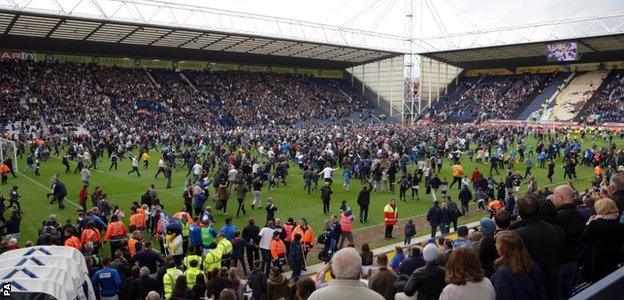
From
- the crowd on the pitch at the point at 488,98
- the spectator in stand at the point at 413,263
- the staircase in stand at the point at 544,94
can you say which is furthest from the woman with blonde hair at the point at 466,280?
the staircase in stand at the point at 544,94

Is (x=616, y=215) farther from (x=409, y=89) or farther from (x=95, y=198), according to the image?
(x=409, y=89)

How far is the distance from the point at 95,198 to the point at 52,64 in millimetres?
36735

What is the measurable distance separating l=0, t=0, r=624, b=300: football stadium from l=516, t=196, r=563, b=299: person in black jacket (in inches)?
0.6

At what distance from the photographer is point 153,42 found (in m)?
47.4

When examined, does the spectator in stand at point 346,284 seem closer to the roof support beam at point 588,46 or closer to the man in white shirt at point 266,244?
the man in white shirt at point 266,244

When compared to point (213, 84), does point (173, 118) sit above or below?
below

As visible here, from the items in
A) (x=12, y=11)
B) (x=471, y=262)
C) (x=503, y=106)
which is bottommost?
(x=471, y=262)

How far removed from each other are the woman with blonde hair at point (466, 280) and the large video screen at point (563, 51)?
51891 mm

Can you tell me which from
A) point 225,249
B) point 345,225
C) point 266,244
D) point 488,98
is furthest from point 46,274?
point 488,98

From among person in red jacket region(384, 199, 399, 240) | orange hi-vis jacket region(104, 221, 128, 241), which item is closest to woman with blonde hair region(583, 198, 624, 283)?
person in red jacket region(384, 199, 399, 240)

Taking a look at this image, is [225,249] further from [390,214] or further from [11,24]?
[11,24]

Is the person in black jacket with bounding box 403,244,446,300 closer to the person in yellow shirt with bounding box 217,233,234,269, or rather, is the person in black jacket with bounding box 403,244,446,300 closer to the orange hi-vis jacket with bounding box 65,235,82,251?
the person in yellow shirt with bounding box 217,233,234,269

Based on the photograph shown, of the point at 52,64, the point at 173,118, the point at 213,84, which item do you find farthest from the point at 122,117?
the point at 213,84

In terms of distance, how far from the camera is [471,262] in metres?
3.79
